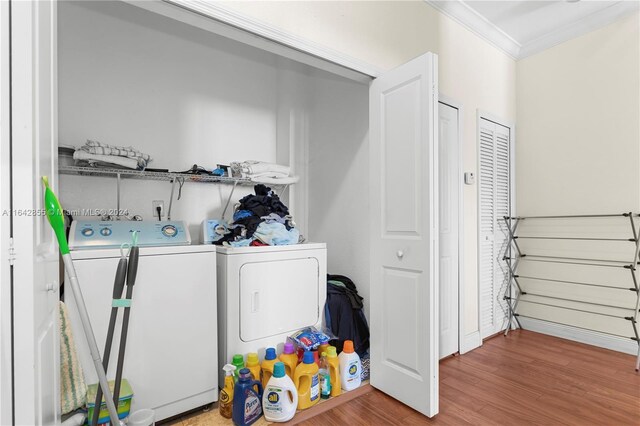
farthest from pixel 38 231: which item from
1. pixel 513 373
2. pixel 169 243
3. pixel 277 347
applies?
pixel 513 373

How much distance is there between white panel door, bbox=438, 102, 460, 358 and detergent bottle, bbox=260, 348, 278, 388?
140 cm

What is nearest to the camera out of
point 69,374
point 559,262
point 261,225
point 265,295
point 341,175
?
point 69,374

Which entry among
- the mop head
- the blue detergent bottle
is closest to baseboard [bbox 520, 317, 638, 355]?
the blue detergent bottle

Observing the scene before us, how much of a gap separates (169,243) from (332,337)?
1.27 meters

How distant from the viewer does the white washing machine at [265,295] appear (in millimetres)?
1898

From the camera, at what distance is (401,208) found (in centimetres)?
192

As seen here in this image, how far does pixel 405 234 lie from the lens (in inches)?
74.8

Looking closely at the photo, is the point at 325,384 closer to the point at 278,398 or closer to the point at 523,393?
the point at 278,398

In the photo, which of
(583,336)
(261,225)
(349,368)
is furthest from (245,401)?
(583,336)

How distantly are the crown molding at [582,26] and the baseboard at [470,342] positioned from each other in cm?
282

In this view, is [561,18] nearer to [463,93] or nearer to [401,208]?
[463,93]

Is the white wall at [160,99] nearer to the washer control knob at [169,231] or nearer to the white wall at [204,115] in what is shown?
the white wall at [204,115]

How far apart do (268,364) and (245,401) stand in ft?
0.78

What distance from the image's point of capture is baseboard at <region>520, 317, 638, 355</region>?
2.62m
